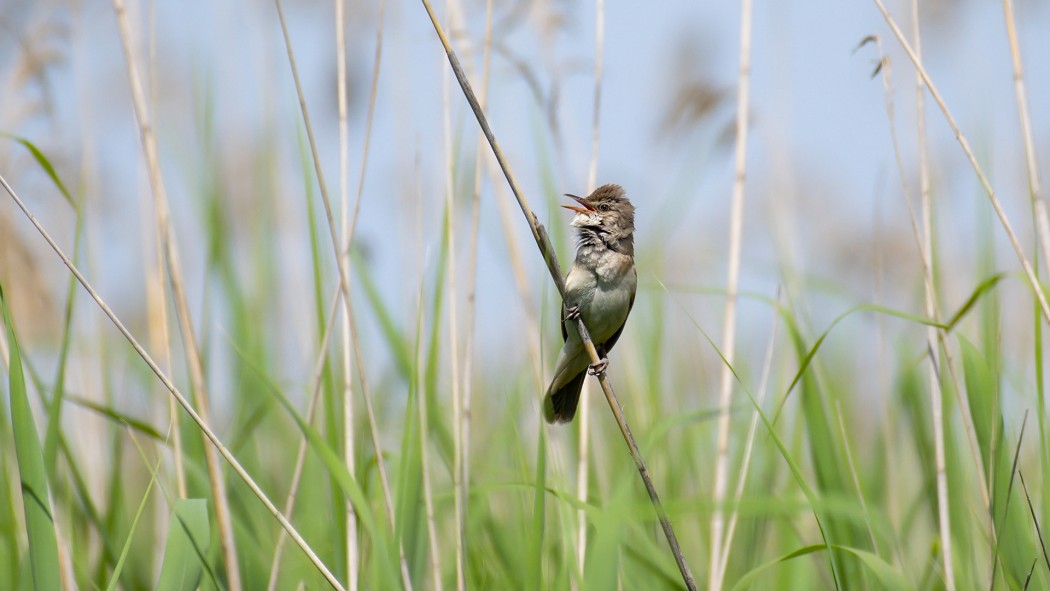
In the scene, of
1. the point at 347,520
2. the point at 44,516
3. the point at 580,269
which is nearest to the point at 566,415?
the point at 580,269

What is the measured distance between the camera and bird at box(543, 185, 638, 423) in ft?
9.82

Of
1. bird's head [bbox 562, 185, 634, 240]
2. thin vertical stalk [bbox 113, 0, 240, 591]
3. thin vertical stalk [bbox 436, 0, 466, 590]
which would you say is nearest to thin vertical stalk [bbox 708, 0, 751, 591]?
bird's head [bbox 562, 185, 634, 240]

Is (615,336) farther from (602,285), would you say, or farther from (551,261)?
(551,261)

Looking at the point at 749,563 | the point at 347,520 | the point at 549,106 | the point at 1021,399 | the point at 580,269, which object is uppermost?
the point at 549,106

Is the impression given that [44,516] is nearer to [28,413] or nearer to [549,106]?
[28,413]

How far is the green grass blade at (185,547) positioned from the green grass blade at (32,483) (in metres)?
0.20

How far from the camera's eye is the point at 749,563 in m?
2.70

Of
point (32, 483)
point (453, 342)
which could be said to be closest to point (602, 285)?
point (453, 342)

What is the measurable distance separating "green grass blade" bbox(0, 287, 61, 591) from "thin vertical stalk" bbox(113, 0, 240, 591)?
16.8 inches

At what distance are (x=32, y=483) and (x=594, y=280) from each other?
180 cm

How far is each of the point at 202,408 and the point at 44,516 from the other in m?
0.54

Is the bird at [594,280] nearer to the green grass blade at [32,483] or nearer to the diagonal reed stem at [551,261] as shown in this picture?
the diagonal reed stem at [551,261]

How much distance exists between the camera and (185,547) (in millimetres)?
1873

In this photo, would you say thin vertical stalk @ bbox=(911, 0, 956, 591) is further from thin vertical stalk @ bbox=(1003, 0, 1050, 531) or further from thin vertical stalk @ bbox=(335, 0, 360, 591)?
thin vertical stalk @ bbox=(335, 0, 360, 591)
